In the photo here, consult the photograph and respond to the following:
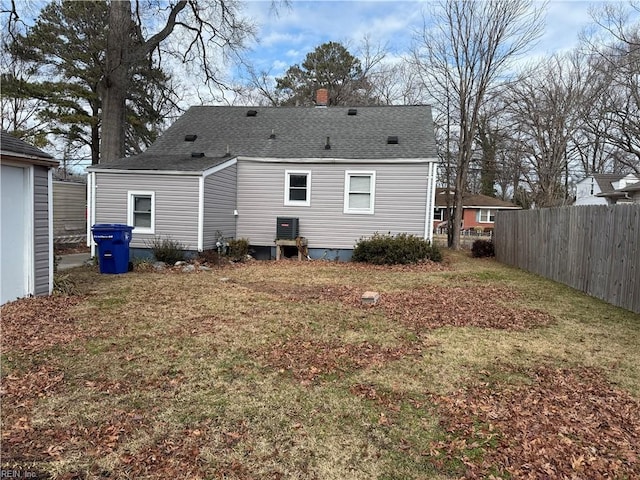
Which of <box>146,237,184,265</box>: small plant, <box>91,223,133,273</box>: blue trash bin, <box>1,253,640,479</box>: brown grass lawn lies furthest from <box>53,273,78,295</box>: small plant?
<box>146,237,184,265</box>: small plant

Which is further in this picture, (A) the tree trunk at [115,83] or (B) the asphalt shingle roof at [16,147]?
(A) the tree trunk at [115,83]

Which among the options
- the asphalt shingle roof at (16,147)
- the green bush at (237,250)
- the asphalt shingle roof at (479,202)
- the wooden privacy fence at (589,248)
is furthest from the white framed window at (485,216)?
the asphalt shingle roof at (16,147)

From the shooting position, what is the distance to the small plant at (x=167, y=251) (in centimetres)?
1063

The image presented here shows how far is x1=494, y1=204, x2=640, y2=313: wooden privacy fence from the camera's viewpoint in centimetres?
667

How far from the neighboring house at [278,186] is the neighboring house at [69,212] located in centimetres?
554

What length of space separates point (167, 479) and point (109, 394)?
4.31 feet

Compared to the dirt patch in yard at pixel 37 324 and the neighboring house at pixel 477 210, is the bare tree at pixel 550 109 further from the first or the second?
the dirt patch in yard at pixel 37 324

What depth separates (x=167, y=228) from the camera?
11.4m

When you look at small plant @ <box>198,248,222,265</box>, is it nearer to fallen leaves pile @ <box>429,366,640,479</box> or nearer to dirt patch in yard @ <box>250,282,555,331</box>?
dirt patch in yard @ <box>250,282,555,331</box>

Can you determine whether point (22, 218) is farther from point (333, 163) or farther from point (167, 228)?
point (333, 163)

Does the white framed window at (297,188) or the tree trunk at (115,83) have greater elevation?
the tree trunk at (115,83)

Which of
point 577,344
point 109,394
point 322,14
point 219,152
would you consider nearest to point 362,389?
point 109,394

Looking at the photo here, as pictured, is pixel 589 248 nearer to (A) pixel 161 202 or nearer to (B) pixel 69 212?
(A) pixel 161 202

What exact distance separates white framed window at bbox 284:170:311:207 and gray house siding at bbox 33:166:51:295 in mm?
7349
